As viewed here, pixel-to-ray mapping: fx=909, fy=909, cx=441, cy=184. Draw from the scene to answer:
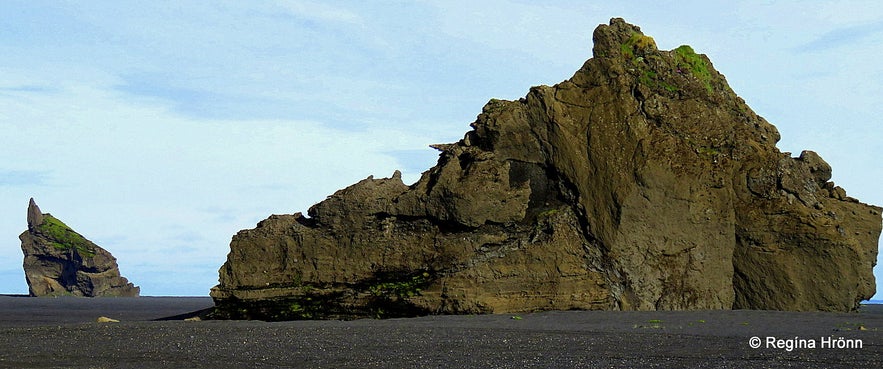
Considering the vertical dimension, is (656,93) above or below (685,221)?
above

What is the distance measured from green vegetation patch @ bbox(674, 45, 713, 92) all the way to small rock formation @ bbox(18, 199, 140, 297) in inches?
4576

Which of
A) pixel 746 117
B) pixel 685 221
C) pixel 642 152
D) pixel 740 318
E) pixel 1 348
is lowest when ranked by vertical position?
pixel 1 348

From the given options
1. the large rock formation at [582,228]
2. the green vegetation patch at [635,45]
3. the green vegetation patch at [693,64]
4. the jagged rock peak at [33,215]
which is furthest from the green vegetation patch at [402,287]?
the jagged rock peak at [33,215]

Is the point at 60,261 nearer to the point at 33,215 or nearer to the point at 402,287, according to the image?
the point at 33,215

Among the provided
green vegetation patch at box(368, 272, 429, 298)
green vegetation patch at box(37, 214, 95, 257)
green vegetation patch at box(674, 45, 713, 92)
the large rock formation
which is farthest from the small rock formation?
green vegetation patch at box(674, 45, 713, 92)

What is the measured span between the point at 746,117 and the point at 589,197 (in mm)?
6738

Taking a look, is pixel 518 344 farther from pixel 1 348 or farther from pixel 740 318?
pixel 1 348

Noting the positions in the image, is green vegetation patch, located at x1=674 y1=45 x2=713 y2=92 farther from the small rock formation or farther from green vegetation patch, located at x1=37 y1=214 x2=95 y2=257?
green vegetation patch, located at x1=37 y1=214 x2=95 y2=257

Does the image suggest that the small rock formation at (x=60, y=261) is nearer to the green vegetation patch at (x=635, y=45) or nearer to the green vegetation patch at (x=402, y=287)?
the green vegetation patch at (x=402, y=287)

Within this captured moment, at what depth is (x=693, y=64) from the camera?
3167 cm

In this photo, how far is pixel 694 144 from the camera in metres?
29.0

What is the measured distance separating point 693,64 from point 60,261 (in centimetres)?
12234

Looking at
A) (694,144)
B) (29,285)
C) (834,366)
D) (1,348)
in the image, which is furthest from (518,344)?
(29,285)

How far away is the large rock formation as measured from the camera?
90.9ft
